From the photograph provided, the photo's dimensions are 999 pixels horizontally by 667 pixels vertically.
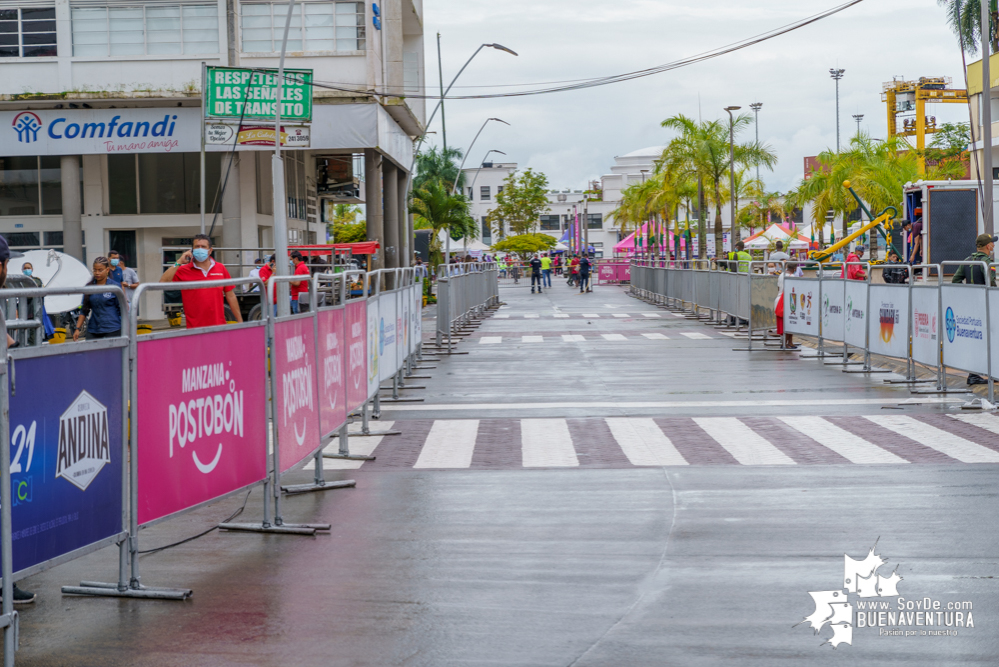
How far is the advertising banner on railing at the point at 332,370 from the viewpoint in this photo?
8.92 metres

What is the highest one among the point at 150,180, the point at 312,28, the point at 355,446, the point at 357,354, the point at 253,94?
the point at 312,28

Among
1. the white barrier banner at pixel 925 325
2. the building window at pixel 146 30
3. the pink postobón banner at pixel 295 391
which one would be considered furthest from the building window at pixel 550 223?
the pink postobón banner at pixel 295 391

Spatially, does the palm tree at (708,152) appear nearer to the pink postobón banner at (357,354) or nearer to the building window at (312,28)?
the building window at (312,28)

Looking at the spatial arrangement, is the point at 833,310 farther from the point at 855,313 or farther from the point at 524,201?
the point at 524,201

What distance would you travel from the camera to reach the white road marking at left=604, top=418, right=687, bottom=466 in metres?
10.2

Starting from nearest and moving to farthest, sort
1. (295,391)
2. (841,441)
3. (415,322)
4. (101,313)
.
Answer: (295,391)
(841,441)
(101,313)
(415,322)

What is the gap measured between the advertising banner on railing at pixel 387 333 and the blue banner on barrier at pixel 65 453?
7.51 m

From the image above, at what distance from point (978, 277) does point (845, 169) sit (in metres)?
46.6

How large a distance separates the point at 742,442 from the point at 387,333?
4971mm

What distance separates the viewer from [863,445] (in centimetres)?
1080

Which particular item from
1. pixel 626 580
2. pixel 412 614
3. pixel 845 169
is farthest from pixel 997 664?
pixel 845 169

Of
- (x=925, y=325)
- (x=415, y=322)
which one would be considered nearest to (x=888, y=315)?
(x=925, y=325)

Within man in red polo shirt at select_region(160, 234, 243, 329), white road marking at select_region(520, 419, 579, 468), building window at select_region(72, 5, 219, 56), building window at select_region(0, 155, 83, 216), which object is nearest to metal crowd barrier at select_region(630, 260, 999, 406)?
white road marking at select_region(520, 419, 579, 468)

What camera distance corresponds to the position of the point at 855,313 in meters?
18.1
